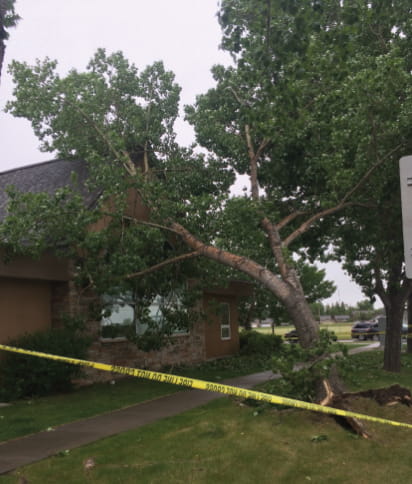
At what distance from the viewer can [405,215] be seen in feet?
11.7

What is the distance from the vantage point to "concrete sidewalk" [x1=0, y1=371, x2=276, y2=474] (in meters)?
6.97

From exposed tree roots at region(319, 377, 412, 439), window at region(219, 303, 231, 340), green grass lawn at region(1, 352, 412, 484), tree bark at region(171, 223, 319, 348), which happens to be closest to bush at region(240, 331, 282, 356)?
window at region(219, 303, 231, 340)

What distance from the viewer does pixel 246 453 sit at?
6824 mm

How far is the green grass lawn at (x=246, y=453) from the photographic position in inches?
239

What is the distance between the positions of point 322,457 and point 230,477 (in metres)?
1.30

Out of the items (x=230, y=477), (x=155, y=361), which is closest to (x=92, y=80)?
(x=155, y=361)

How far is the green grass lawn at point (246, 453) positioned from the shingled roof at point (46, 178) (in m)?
7.29

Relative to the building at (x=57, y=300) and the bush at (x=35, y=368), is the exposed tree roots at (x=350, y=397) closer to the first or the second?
the building at (x=57, y=300)

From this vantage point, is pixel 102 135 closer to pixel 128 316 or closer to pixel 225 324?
pixel 128 316

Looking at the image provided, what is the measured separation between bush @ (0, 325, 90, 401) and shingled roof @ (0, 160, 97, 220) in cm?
372

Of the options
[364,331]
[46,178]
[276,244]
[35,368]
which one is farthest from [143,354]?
[364,331]

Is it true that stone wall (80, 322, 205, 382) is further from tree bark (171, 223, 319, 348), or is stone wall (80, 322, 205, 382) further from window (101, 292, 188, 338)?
tree bark (171, 223, 319, 348)

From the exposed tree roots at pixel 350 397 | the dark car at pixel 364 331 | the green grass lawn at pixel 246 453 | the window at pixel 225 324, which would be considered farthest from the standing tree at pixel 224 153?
the dark car at pixel 364 331

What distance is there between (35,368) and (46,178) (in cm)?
706
